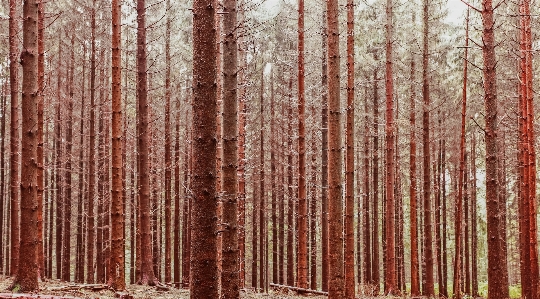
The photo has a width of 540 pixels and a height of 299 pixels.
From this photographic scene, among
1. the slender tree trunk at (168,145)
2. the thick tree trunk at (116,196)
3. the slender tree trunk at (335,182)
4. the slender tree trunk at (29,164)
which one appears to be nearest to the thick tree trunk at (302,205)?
the slender tree trunk at (335,182)

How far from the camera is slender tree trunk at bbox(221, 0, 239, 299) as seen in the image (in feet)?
26.8

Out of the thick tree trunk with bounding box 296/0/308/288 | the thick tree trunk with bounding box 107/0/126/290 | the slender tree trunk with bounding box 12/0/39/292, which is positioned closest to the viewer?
the slender tree trunk with bounding box 12/0/39/292

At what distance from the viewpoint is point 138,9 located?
14.0m

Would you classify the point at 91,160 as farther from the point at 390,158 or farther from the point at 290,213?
the point at 290,213

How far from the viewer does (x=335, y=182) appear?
32.9 feet

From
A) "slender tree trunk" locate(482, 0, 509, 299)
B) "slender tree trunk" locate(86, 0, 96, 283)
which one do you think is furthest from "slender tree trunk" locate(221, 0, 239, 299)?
"slender tree trunk" locate(86, 0, 96, 283)

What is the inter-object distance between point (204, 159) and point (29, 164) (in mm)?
5002

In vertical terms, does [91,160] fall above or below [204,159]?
above

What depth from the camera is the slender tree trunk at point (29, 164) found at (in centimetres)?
867

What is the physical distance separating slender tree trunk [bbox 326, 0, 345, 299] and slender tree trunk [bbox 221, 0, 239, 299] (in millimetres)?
2391

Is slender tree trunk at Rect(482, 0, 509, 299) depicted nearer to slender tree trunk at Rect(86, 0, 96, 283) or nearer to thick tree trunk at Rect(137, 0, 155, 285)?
thick tree trunk at Rect(137, 0, 155, 285)

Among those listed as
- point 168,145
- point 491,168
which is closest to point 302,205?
point 491,168

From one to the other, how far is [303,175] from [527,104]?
7.38 metres

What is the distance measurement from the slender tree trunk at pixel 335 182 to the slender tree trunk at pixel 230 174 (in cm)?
239
